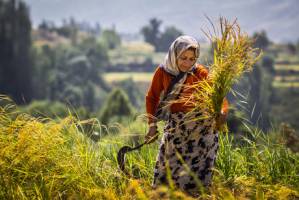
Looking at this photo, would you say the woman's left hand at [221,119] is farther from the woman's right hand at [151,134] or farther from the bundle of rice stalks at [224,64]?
the woman's right hand at [151,134]

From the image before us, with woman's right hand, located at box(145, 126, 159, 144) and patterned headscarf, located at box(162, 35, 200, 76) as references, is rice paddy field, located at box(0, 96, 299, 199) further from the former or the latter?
patterned headscarf, located at box(162, 35, 200, 76)

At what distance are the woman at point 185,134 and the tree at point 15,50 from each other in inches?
3412

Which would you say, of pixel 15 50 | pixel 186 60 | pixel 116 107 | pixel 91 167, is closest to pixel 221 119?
pixel 186 60

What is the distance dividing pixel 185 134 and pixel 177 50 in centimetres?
68

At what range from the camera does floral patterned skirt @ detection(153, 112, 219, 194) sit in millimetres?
4477

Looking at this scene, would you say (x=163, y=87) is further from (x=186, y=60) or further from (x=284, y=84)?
(x=284, y=84)

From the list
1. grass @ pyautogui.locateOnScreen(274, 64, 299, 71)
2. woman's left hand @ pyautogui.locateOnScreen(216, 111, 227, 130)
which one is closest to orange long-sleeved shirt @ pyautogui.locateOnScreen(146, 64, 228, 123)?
woman's left hand @ pyautogui.locateOnScreen(216, 111, 227, 130)

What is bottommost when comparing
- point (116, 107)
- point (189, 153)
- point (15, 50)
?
point (116, 107)

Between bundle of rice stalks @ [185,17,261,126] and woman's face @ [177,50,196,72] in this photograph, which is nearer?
bundle of rice stalks @ [185,17,261,126]

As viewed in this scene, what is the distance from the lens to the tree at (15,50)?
91.4m

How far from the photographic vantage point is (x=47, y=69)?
105 meters

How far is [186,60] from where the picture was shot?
456cm

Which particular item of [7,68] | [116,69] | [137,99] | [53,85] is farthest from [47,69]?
[116,69]

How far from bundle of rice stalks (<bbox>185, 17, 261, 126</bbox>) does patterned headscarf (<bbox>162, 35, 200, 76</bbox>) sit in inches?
7.8
